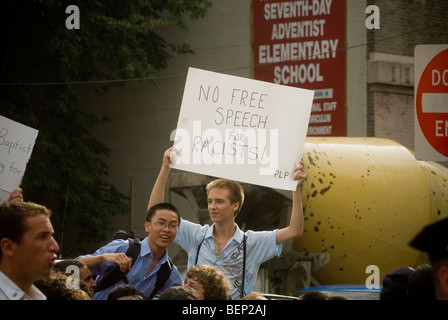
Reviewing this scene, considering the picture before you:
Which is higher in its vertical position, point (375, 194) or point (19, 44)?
point (19, 44)

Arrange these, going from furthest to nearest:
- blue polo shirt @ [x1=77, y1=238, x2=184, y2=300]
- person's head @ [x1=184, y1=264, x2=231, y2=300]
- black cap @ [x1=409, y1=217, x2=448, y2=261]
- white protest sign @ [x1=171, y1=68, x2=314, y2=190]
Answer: white protest sign @ [x1=171, y1=68, x2=314, y2=190]
blue polo shirt @ [x1=77, y1=238, x2=184, y2=300]
person's head @ [x1=184, y1=264, x2=231, y2=300]
black cap @ [x1=409, y1=217, x2=448, y2=261]

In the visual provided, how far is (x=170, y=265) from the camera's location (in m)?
5.84

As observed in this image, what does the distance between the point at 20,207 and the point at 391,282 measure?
2.25m

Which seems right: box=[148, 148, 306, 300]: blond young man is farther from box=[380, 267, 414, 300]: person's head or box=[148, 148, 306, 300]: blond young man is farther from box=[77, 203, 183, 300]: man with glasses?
box=[380, 267, 414, 300]: person's head

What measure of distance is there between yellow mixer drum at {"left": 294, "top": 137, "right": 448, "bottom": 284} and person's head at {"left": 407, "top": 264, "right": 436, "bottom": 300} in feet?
20.7

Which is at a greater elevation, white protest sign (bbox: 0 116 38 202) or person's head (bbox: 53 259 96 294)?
white protest sign (bbox: 0 116 38 202)

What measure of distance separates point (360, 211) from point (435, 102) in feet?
13.9

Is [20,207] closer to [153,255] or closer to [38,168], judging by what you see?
[153,255]

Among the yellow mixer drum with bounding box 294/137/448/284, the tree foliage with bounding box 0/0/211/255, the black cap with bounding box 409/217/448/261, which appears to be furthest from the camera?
the tree foliage with bounding box 0/0/211/255

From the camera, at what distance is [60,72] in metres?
16.4

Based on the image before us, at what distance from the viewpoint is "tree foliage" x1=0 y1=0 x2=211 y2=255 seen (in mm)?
15820

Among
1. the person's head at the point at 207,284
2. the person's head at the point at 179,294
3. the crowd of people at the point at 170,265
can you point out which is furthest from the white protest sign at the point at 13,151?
the person's head at the point at 179,294

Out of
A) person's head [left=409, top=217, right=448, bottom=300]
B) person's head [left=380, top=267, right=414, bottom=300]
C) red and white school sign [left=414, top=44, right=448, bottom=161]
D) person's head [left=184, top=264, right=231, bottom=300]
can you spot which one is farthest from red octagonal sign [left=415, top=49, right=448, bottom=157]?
person's head [left=409, top=217, right=448, bottom=300]
